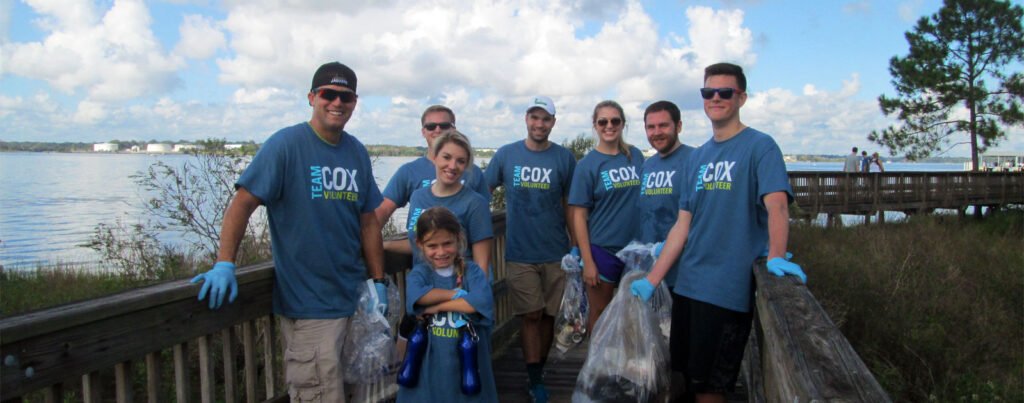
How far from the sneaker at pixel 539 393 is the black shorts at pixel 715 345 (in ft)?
4.60

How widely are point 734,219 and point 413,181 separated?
1893 mm

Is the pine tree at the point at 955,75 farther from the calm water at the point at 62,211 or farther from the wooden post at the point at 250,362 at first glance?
the wooden post at the point at 250,362

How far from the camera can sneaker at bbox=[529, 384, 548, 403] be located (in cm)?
400

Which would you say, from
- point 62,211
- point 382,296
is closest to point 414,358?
point 382,296

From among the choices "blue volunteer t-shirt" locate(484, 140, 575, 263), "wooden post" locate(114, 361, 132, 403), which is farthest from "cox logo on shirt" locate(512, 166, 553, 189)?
"wooden post" locate(114, 361, 132, 403)

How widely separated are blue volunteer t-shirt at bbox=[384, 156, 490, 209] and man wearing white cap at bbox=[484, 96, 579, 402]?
0.34 meters

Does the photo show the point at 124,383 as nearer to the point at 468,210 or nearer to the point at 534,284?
the point at 468,210

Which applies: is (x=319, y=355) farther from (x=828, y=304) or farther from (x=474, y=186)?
(x=828, y=304)

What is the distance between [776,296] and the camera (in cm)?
202

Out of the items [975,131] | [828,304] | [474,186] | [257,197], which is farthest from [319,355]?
[975,131]

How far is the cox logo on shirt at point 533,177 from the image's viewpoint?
13.8 feet

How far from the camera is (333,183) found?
2736mm

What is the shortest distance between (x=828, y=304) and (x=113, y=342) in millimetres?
5542

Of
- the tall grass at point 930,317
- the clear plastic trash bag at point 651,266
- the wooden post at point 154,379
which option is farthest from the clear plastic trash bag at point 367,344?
the tall grass at point 930,317
